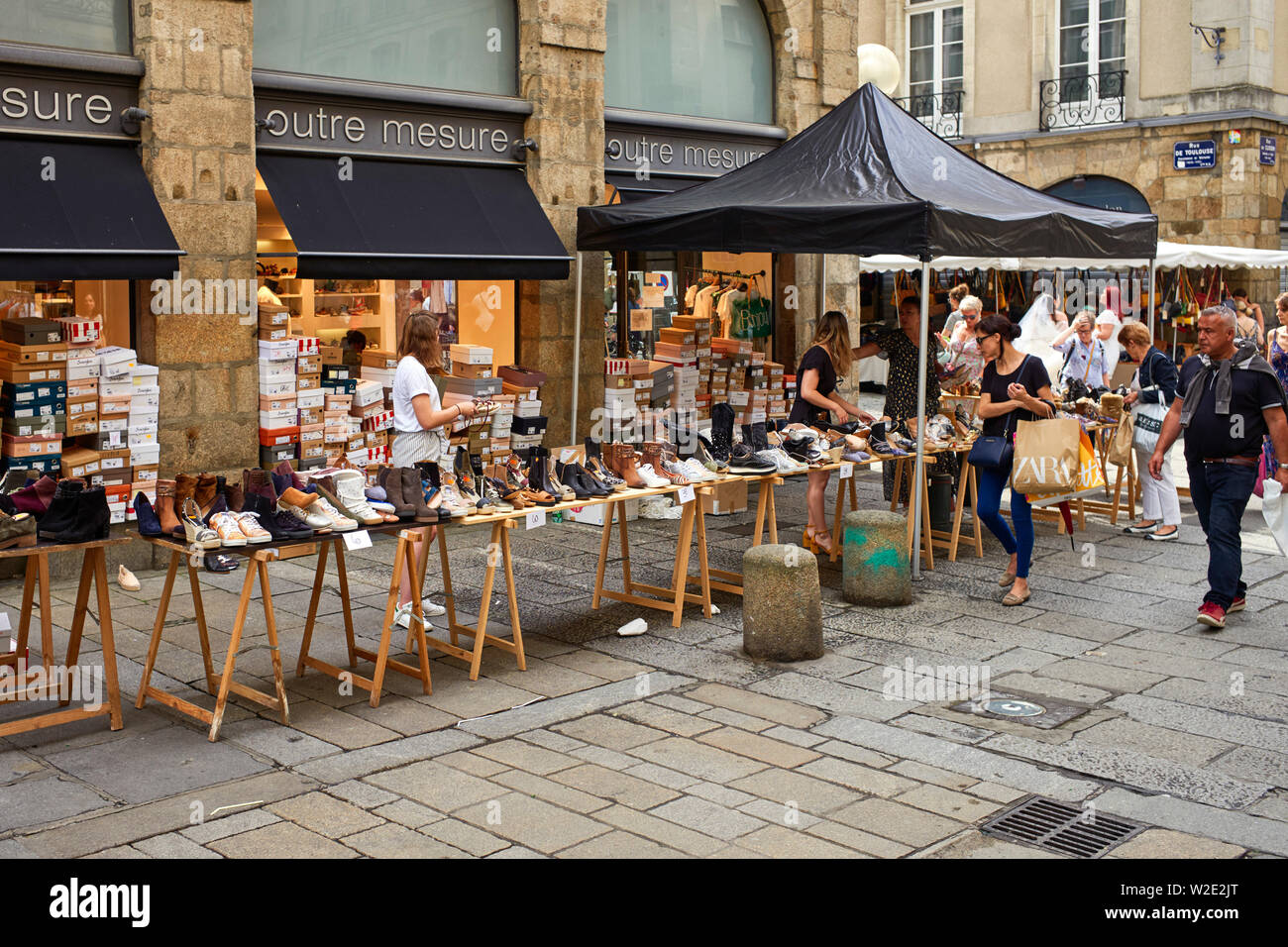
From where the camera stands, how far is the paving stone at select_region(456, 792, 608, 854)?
5.13 m

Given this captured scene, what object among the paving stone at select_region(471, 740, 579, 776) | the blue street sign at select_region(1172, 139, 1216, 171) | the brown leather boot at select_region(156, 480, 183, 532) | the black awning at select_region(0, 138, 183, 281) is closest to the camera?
the paving stone at select_region(471, 740, 579, 776)

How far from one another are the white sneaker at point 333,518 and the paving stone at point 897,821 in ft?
8.70

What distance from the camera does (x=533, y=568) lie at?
9906mm

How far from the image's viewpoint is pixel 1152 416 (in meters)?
11.1

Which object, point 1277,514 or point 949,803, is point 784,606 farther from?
point 1277,514

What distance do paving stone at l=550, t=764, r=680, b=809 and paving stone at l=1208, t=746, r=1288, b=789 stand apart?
241 cm

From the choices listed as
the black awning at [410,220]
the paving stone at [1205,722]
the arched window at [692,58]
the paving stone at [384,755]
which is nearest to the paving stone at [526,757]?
the paving stone at [384,755]

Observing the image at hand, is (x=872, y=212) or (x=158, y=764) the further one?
(x=872, y=212)

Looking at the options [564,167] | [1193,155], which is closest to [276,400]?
[564,167]

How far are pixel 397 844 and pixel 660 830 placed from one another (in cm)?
97

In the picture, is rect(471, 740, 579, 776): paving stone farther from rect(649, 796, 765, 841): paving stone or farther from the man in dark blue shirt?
the man in dark blue shirt

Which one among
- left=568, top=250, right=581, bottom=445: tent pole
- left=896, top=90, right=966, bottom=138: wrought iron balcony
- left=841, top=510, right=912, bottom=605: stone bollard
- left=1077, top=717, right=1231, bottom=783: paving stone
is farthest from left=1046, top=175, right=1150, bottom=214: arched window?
left=1077, top=717, right=1231, bottom=783: paving stone

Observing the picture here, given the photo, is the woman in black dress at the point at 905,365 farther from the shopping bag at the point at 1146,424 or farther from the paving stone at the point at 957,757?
the paving stone at the point at 957,757

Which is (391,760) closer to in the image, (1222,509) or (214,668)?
(214,668)
